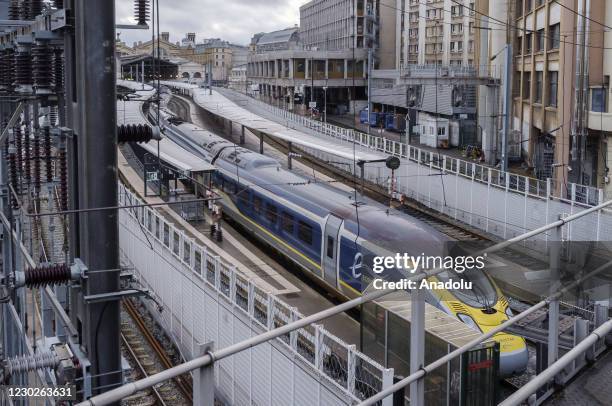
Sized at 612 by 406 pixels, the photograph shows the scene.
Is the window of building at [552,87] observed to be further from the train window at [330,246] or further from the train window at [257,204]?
the train window at [330,246]

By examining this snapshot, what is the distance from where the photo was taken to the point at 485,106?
28312 millimetres

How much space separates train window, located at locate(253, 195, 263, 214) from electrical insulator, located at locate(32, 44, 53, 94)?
9.83m

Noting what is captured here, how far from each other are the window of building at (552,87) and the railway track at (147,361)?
14.5m

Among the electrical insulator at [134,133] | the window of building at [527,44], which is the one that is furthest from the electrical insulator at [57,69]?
the window of building at [527,44]

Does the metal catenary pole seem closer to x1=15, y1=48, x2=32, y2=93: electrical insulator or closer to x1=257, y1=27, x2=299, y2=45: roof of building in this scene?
x1=15, y1=48, x2=32, y2=93: electrical insulator

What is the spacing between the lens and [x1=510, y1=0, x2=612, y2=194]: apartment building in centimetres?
1761

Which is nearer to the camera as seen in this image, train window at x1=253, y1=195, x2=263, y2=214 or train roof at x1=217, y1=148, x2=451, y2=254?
train roof at x1=217, y1=148, x2=451, y2=254

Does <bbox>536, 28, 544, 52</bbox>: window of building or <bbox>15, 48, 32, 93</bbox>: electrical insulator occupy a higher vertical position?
<bbox>536, 28, 544, 52</bbox>: window of building

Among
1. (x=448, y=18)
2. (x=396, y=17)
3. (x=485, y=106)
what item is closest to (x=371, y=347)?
(x=485, y=106)

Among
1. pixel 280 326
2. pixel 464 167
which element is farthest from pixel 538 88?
pixel 280 326

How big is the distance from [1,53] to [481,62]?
77.6ft

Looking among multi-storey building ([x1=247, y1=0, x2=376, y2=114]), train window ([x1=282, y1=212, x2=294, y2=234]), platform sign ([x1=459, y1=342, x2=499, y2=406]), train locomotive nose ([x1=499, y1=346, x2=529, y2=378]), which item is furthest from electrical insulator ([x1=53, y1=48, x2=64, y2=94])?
multi-storey building ([x1=247, y1=0, x2=376, y2=114])

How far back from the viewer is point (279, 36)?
66500 mm

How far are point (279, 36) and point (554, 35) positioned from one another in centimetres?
4692
